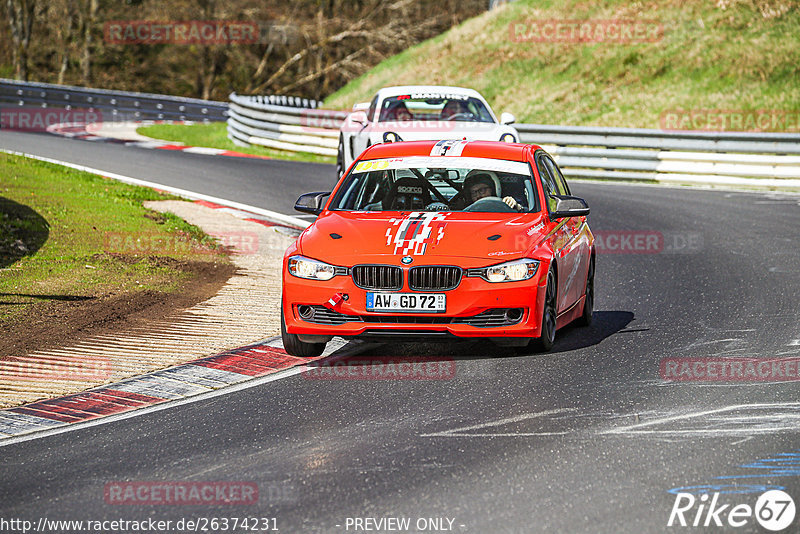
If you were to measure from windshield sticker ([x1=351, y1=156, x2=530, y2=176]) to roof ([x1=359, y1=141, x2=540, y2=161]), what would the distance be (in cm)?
7

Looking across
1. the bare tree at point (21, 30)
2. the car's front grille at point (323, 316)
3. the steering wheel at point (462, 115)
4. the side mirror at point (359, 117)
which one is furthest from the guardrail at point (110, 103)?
the car's front grille at point (323, 316)

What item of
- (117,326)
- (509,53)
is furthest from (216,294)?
(509,53)

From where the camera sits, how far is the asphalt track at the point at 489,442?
5.54m

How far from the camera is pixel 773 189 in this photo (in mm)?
23250

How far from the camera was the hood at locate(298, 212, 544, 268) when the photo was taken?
8.59 m

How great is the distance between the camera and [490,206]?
31.5 ft

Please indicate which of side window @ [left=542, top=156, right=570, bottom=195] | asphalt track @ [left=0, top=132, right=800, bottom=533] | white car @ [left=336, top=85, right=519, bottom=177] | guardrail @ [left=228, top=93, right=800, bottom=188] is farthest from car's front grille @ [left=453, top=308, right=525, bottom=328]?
guardrail @ [left=228, top=93, right=800, bottom=188]

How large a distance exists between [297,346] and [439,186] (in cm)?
187

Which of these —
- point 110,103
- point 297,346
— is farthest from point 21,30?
point 297,346

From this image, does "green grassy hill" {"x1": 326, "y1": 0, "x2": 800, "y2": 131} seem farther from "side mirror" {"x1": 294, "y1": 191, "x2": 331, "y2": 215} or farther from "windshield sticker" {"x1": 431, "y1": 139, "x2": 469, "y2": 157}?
"side mirror" {"x1": 294, "y1": 191, "x2": 331, "y2": 215}

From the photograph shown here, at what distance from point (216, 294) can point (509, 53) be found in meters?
30.0

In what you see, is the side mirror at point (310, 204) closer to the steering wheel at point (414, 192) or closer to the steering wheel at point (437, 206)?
the steering wheel at point (414, 192)

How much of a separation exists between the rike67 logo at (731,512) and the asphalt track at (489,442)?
4 centimetres

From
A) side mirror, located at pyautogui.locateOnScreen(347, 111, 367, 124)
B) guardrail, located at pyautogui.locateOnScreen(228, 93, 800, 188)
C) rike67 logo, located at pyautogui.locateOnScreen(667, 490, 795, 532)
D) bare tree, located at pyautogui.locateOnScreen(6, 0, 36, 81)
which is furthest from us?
bare tree, located at pyautogui.locateOnScreen(6, 0, 36, 81)
